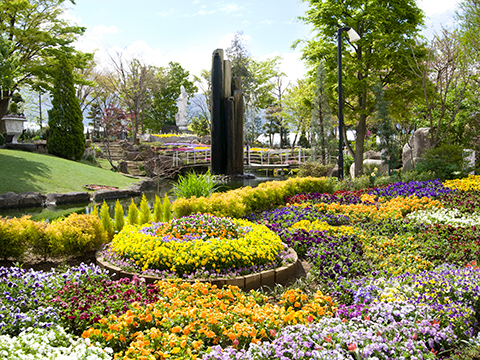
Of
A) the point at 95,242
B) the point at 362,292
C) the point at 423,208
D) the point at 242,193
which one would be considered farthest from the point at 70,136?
the point at 362,292

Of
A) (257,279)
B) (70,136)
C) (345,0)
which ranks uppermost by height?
(345,0)

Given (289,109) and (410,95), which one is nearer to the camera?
(410,95)

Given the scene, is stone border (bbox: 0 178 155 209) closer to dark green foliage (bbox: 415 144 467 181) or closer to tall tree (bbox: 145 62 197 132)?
dark green foliage (bbox: 415 144 467 181)

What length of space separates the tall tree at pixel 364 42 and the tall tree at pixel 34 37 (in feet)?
53.2

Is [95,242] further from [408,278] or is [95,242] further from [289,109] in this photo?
[289,109]

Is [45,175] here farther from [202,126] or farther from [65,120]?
[202,126]

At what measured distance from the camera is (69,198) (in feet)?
47.8

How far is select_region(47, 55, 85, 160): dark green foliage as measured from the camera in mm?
21812

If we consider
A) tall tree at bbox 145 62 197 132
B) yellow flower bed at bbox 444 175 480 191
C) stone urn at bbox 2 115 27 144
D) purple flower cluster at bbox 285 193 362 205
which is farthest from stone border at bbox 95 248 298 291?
tall tree at bbox 145 62 197 132

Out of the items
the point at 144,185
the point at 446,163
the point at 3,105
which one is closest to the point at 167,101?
the point at 3,105

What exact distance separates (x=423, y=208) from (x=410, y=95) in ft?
39.7

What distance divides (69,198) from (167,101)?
40.8 meters

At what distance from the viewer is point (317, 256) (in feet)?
18.0

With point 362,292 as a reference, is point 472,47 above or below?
above
